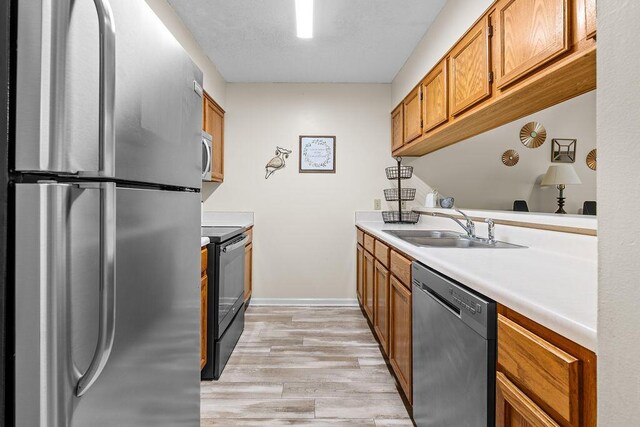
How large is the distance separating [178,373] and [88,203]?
71cm

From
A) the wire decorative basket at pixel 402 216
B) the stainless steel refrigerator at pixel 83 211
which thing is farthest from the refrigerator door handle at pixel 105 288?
the wire decorative basket at pixel 402 216

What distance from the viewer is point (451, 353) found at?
1.23m

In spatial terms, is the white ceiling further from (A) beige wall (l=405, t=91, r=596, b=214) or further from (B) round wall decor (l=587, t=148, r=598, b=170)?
(B) round wall decor (l=587, t=148, r=598, b=170)

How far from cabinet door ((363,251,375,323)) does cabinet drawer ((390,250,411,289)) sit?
703 millimetres

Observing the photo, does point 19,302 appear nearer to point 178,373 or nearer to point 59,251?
point 59,251

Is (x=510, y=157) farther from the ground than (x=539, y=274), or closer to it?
farther from the ground

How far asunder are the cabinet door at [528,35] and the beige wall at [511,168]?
0.38m

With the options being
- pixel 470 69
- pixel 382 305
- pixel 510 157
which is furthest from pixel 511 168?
pixel 382 305

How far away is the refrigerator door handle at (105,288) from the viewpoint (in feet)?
2.27

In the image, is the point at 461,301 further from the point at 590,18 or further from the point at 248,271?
the point at 248,271

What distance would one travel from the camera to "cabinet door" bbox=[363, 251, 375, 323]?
288 centimetres

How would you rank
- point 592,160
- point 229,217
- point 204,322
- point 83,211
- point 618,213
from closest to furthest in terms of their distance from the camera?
point 618,213 → point 83,211 → point 592,160 → point 204,322 → point 229,217

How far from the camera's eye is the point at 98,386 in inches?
29.5

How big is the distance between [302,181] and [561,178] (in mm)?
2415
